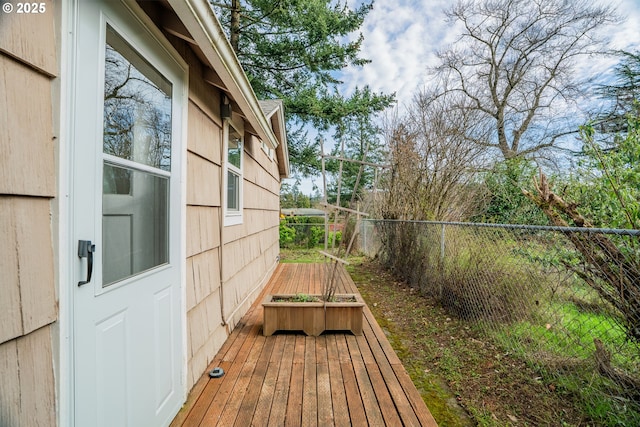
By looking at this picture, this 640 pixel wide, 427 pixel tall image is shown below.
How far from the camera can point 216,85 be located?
2.52 m

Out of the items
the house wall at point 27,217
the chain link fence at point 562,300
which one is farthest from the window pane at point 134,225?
the chain link fence at point 562,300

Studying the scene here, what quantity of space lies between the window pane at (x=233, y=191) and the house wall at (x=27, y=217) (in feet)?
7.24

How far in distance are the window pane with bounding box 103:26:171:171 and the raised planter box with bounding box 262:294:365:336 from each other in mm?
1885

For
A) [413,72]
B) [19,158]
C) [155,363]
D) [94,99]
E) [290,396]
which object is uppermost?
[413,72]

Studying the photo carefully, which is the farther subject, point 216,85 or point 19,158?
point 216,85

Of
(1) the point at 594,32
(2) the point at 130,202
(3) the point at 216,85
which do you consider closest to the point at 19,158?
(2) the point at 130,202

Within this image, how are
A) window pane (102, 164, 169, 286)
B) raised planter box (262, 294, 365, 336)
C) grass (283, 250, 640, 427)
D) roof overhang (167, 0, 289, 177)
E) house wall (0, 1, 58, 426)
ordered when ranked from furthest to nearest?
1. raised planter box (262, 294, 365, 336)
2. grass (283, 250, 640, 427)
3. roof overhang (167, 0, 289, 177)
4. window pane (102, 164, 169, 286)
5. house wall (0, 1, 58, 426)

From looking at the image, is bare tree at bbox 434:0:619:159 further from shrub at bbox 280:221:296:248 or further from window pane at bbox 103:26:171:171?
window pane at bbox 103:26:171:171

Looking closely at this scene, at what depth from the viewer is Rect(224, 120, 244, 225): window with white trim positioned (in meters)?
3.10

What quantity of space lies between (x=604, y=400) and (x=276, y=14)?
8.38 meters

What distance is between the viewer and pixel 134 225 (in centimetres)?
149

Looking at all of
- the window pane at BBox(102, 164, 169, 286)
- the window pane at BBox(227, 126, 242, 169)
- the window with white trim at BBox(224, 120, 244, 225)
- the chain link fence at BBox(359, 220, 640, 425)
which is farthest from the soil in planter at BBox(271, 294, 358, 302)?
the window pane at BBox(102, 164, 169, 286)

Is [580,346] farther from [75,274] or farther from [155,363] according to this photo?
[75,274]

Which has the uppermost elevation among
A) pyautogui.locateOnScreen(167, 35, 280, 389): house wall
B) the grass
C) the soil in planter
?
pyautogui.locateOnScreen(167, 35, 280, 389): house wall
